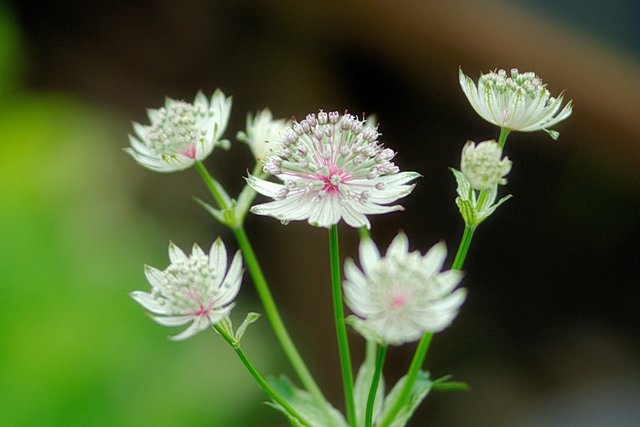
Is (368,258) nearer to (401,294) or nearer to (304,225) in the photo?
(401,294)

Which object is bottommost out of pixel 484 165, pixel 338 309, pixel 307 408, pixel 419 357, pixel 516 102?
pixel 307 408

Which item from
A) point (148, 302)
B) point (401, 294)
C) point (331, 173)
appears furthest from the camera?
point (331, 173)

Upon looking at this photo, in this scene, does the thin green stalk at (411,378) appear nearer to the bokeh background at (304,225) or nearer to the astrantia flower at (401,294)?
the astrantia flower at (401,294)

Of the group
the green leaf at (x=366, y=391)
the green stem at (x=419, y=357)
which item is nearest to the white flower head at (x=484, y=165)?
the green stem at (x=419, y=357)

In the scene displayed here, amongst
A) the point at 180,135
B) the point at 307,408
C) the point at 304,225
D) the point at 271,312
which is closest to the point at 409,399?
the point at 307,408

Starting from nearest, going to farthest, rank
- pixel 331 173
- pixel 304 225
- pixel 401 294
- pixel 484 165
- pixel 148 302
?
pixel 401 294 < pixel 484 165 < pixel 148 302 < pixel 331 173 < pixel 304 225

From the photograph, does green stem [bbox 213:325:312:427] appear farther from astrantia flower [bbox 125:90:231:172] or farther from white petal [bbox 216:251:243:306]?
astrantia flower [bbox 125:90:231:172]

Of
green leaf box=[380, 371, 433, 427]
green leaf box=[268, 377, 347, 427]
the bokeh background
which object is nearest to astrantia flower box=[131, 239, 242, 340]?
green leaf box=[268, 377, 347, 427]

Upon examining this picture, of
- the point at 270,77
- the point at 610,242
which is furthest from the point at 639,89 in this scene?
the point at 270,77
